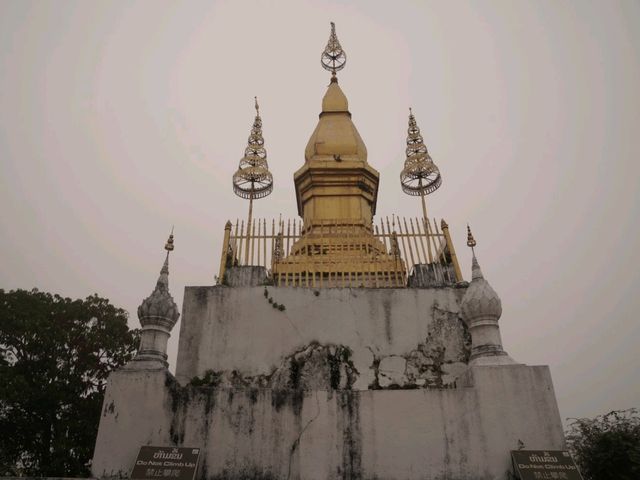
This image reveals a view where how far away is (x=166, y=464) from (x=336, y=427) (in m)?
2.27

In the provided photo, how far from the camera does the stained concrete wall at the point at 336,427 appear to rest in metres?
6.97

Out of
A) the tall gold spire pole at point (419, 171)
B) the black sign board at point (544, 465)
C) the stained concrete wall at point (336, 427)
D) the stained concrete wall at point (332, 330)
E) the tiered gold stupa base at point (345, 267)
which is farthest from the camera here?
the tall gold spire pole at point (419, 171)

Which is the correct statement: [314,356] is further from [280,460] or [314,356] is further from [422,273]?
[422,273]

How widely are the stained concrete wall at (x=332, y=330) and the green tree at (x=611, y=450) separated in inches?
96.7

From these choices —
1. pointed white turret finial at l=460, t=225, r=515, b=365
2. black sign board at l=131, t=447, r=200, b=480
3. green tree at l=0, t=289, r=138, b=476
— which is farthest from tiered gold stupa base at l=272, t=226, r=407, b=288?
green tree at l=0, t=289, r=138, b=476

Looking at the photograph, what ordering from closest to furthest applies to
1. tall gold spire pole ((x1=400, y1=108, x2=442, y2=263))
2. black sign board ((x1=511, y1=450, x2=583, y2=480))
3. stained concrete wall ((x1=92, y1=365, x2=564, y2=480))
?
black sign board ((x1=511, y1=450, x2=583, y2=480)), stained concrete wall ((x1=92, y1=365, x2=564, y2=480)), tall gold spire pole ((x1=400, y1=108, x2=442, y2=263))

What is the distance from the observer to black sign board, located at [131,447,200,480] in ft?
21.7

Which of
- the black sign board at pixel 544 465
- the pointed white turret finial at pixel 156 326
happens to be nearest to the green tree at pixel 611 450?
the black sign board at pixel 544 465

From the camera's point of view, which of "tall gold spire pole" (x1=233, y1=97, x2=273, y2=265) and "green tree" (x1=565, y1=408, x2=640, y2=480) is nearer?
"green tree" (x1=565, y1=408, x2=640, y2=480)

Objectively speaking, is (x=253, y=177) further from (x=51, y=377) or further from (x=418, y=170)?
(x=51, y=377)

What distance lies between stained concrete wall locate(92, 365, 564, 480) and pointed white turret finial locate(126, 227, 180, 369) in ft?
0.91

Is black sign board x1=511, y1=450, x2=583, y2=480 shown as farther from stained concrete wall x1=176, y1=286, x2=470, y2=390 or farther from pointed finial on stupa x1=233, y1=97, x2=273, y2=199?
pointed finial on stupa x1=233, y1=97, x2=273, y2=199

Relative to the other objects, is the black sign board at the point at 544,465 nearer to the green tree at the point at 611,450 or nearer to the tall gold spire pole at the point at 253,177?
the green tree at the point at 611,450

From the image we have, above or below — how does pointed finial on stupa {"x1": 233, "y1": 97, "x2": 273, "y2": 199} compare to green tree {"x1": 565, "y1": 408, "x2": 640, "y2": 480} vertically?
above
